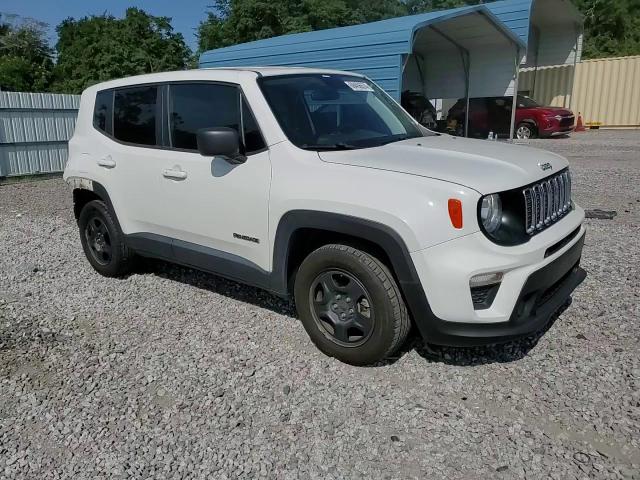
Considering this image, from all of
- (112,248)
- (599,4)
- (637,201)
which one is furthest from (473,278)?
(599,4)

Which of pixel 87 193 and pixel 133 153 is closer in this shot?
pixel 133 153

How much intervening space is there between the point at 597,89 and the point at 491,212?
2416 cm

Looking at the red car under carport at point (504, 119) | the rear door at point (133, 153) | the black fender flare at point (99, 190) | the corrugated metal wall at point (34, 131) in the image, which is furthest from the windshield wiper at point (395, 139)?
the red car under carport at point (504, 119)

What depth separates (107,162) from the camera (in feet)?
15.6

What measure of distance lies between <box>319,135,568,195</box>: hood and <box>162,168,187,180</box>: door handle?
1202 millimetres

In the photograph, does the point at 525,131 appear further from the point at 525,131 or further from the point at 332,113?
the point at 332,113

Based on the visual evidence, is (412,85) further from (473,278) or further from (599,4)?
(599,4)

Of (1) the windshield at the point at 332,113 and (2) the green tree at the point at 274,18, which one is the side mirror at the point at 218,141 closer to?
(1) the windshield at the point at 332,113

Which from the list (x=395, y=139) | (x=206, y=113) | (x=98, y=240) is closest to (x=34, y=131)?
(x=98, y=240)

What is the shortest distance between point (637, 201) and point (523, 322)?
246 inches

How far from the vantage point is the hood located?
2.97 meters

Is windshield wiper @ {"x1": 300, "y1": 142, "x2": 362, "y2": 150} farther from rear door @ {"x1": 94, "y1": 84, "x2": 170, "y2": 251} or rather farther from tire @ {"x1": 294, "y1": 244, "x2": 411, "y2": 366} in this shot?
rear door @ {"x1": 94, "y1": 84, "x2": 170, "y2": 251}

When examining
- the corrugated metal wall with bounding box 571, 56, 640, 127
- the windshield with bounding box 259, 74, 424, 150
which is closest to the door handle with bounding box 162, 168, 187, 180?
the windshield with bounding box 259, 74, 424, 150

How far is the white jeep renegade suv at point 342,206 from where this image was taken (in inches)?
115
